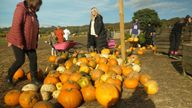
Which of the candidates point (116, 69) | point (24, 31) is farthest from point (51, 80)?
point (116, 69)

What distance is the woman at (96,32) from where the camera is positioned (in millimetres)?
10094

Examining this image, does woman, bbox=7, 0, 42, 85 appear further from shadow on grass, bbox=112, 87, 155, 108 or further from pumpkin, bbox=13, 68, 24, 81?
shadow on grass, bbox=112, 87, 155, 108

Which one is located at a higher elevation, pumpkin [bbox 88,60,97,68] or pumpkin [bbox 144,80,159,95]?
pumpkin [bbox 88,60,97,68]

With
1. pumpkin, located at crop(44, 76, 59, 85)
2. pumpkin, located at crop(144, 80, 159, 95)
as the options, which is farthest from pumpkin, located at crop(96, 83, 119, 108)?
pumpkin, located at crop(44, 76, 59, 85)

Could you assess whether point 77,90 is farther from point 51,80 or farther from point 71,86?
point 51,80

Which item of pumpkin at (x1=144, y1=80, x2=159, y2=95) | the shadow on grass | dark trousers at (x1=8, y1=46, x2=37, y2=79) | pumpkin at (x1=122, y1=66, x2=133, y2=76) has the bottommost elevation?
the shadow on grass

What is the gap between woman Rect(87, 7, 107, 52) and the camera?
10.1 m

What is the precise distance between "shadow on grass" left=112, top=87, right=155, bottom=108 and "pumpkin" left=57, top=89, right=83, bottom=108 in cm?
64

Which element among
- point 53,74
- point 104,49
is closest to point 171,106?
point 53,74

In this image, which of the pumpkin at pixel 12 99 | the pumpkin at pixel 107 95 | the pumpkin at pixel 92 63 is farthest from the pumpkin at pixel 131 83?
the pumpkin at pixel 12 99

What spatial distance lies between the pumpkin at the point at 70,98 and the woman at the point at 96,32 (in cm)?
537

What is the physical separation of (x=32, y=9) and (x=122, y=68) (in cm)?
266

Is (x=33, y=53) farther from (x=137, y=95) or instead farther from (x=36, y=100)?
(x=137, y=95)

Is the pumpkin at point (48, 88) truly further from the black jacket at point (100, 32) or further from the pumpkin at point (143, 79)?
the black jacket at point (100, 32)
